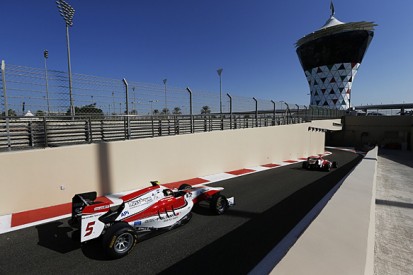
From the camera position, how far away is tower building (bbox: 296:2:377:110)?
59844 mm

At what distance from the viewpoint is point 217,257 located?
137 inches

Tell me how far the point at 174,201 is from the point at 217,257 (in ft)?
4.55

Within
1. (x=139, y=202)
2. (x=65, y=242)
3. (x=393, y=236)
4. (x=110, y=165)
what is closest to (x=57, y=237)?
(x=65, y=242)

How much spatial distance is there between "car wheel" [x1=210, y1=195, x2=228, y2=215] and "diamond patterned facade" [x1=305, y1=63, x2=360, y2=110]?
224ft

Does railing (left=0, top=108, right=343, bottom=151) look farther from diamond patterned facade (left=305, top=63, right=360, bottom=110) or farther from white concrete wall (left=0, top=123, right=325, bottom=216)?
diamond patterned facade (left=305, top=63, right=360, bottom=110)

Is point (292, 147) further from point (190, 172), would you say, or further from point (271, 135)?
point (190, 172)

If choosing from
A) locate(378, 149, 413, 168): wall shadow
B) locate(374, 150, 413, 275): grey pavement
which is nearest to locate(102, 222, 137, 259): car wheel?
locate(374, 150, 413, 275): grey pavement

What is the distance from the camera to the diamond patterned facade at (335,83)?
205ft

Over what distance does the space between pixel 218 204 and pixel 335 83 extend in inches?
2760

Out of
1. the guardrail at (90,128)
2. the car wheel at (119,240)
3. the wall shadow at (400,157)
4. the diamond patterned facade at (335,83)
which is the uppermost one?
the diamond patterned facade at (335,83)

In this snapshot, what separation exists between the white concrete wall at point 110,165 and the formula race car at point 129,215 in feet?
6.87

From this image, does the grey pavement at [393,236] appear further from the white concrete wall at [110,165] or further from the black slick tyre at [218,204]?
the white concrete wall at [110,165]

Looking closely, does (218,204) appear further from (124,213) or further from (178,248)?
(124,213)

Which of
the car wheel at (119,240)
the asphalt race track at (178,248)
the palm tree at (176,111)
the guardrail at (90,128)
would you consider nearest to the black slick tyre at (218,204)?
the asphalt race track at (178,248)
